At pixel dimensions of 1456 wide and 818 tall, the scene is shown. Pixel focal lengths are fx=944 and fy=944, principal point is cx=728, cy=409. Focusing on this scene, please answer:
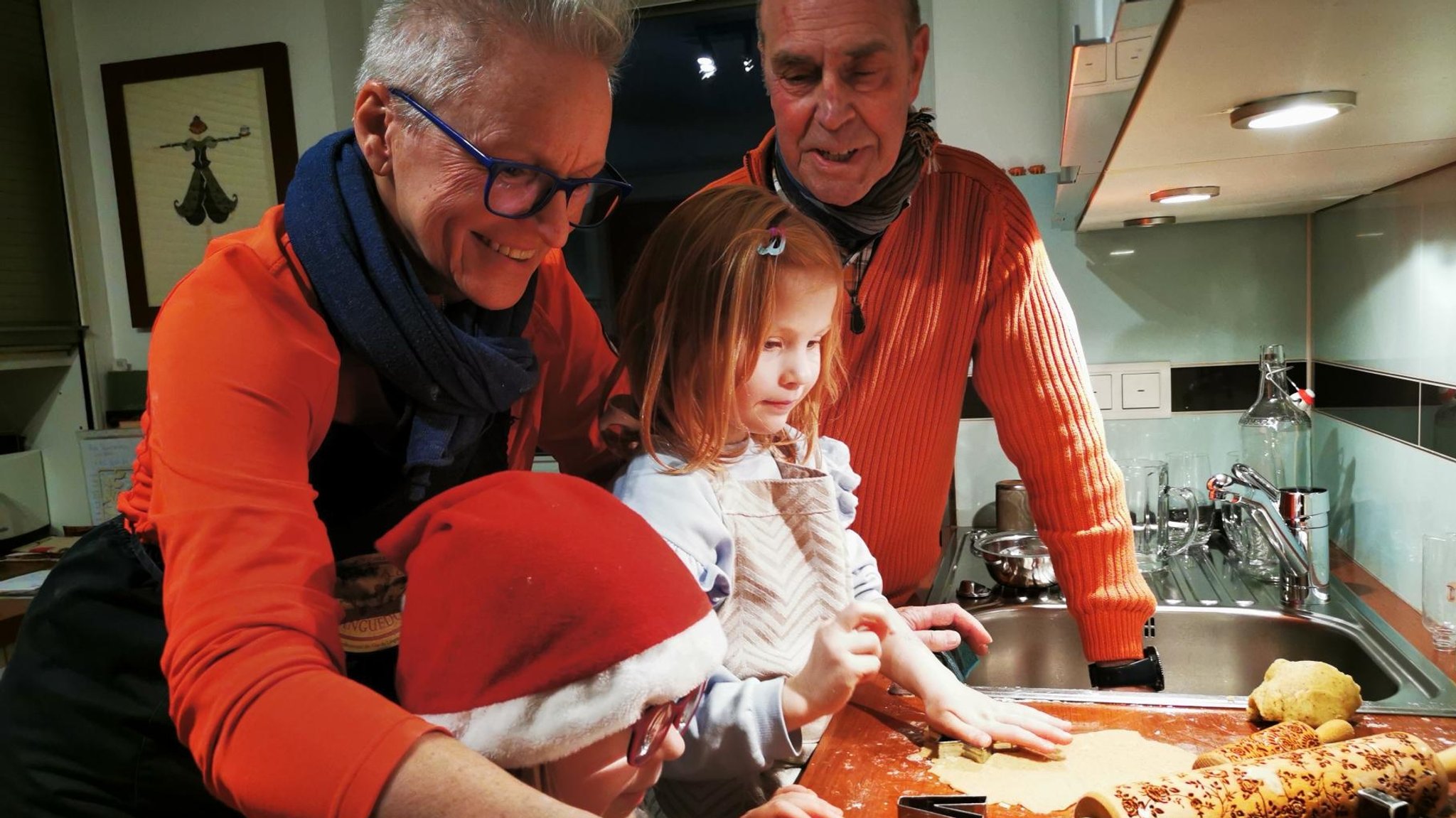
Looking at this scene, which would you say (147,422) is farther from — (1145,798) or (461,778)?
(1145,798)

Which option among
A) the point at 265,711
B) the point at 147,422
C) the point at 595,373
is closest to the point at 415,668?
the point at 265,711

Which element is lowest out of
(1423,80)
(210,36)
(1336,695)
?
(1336,695)

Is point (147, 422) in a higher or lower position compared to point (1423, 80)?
lower

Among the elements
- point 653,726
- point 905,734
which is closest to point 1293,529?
point 905,734

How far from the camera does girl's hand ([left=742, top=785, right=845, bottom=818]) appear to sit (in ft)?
2.37

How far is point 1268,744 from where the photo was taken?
0.79 meters

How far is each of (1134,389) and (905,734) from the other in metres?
1.25

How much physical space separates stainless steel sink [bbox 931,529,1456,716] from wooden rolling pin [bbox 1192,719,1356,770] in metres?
0.42

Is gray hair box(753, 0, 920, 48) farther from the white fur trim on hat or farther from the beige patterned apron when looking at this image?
the white fur trim on hat

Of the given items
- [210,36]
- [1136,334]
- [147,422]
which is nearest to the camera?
[147,422]

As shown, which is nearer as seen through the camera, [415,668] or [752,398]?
[415,668]

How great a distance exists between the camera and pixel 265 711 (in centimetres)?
50

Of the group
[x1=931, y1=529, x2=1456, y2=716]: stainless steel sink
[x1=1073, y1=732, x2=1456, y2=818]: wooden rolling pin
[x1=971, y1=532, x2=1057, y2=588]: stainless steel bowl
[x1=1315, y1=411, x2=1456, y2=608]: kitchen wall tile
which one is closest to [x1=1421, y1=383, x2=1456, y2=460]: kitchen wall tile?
[x1=1315, y1=411, x2=1456, y2=608]: kitchen wall tile

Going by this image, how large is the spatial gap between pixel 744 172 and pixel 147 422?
0.67 meters
